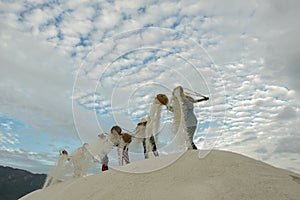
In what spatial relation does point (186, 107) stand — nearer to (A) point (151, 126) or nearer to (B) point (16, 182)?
(A) point (151, 126)

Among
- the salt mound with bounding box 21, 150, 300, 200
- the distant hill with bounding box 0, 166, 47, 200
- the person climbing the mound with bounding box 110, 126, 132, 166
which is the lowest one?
the salt mound with bounding box 21, 150, 300, 200

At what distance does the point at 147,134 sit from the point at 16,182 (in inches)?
6014

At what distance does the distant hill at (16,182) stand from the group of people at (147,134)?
410ft

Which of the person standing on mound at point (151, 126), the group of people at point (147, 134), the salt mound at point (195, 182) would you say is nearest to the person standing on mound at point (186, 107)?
the group of people at point (147, 134)

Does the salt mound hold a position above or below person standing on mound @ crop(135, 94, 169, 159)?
below

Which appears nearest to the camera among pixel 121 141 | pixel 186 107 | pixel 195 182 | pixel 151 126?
pixel 195 182

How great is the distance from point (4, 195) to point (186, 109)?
445ft

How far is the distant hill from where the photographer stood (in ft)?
434

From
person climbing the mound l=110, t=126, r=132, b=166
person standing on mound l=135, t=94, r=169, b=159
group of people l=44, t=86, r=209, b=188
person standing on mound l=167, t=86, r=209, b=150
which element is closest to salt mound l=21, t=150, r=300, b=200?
person standing on mound l=167, t=86, r=209, b=150

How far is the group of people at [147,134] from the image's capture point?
9750 mm

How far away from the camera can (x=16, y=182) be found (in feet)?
484

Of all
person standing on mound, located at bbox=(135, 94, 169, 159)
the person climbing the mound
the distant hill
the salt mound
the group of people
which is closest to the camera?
the salt mound

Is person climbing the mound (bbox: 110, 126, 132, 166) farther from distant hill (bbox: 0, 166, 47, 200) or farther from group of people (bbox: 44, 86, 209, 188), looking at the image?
distant hill (bbox: 0, 166, 47, 200)

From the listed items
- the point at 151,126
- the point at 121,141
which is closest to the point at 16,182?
A: the point at 121,141
